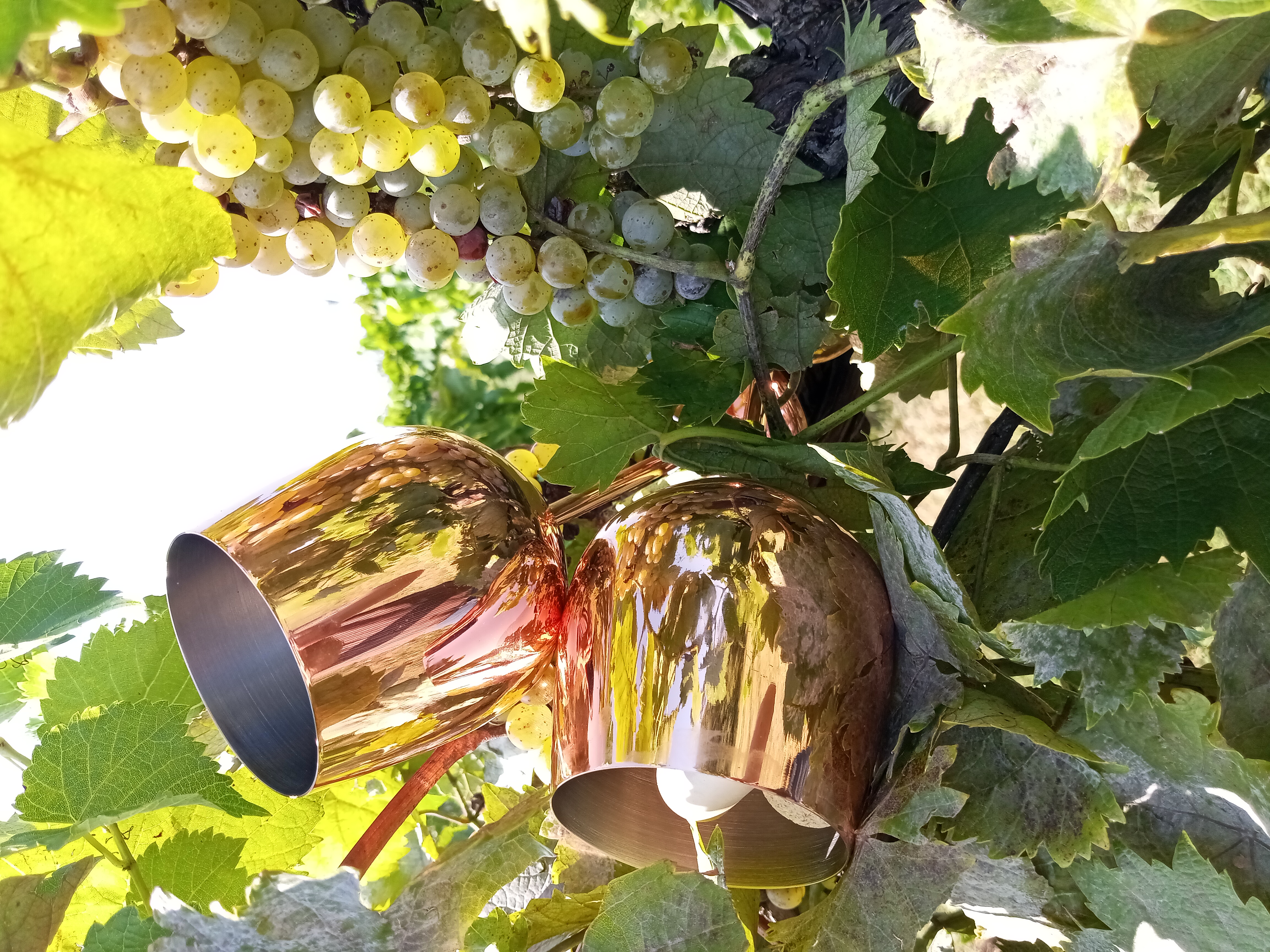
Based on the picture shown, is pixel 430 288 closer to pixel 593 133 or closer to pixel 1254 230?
pixel 593 133

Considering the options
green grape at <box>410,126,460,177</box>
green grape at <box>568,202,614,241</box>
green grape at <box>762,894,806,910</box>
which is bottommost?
green grape at <box>762,894,806,910</box>

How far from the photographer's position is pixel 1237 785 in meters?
0.23

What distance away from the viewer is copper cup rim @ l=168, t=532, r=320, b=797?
288mm

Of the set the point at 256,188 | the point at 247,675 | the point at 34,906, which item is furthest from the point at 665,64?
the point at 34,906

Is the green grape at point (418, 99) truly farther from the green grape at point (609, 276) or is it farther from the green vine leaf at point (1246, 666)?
the green vine leaf at point (1246, 666)

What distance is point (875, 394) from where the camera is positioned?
285 mm

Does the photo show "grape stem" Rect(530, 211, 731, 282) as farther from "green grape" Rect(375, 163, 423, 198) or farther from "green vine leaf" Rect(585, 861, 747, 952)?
"green vine leaf" Rect(585, 861, 747, 952)

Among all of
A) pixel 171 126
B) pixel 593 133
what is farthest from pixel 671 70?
pixel 171 126

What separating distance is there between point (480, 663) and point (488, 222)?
0.43ft

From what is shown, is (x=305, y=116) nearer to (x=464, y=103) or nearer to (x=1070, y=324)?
(x=464, y=103)

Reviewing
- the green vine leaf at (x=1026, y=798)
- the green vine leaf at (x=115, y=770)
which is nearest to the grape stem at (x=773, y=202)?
the green vine leaf at (x=1026, y=798)

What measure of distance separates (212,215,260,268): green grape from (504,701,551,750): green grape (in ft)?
0.59

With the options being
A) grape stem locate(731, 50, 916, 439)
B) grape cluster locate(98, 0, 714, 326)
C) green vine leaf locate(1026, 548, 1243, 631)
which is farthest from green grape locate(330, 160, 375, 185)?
green vine leaf locate(1026, 548, 1243, 631)

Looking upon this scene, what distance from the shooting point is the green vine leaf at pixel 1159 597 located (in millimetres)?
224
